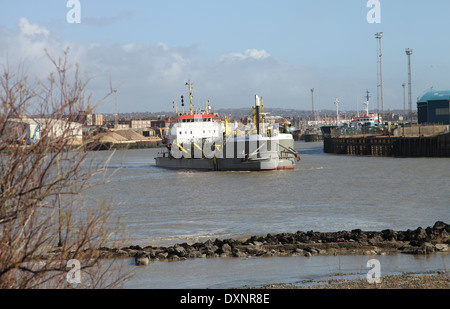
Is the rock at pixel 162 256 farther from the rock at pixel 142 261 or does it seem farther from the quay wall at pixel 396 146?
the quay wall at pixel 396 146

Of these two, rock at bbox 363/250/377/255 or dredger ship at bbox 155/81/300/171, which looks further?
dredger ship at bbox 155/81/300/171

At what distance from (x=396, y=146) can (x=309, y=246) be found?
185 ft

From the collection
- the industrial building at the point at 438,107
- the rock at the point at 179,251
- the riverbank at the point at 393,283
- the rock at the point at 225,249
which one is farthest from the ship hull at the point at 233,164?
the industrial building at the point at 438,107

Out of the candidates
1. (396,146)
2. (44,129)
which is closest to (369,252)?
(44,129)

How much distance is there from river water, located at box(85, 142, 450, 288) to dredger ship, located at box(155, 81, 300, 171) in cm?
128

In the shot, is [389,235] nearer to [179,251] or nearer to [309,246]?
[309,246]

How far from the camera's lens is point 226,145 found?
50.9 meters

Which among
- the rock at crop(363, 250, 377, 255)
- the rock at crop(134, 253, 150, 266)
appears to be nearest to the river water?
the rock at crop(134, 253, 150, 266)

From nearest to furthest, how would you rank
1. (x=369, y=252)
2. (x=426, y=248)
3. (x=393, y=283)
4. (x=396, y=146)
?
(x=393, y=283) → (x=426, y=248) → (x=369, y=252) → (x=396, y=146)

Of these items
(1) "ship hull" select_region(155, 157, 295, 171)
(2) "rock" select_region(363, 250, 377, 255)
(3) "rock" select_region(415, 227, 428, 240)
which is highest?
(1) "ship hull" select_region(155, 157, 295, 171)

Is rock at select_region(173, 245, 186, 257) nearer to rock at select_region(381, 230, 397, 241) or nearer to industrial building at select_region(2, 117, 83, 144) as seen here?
rock at select_region(381, 230, 397, 241)

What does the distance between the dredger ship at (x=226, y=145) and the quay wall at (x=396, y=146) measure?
782 inches

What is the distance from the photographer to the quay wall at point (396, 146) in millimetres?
64688

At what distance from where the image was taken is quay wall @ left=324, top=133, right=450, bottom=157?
64.7 meters
